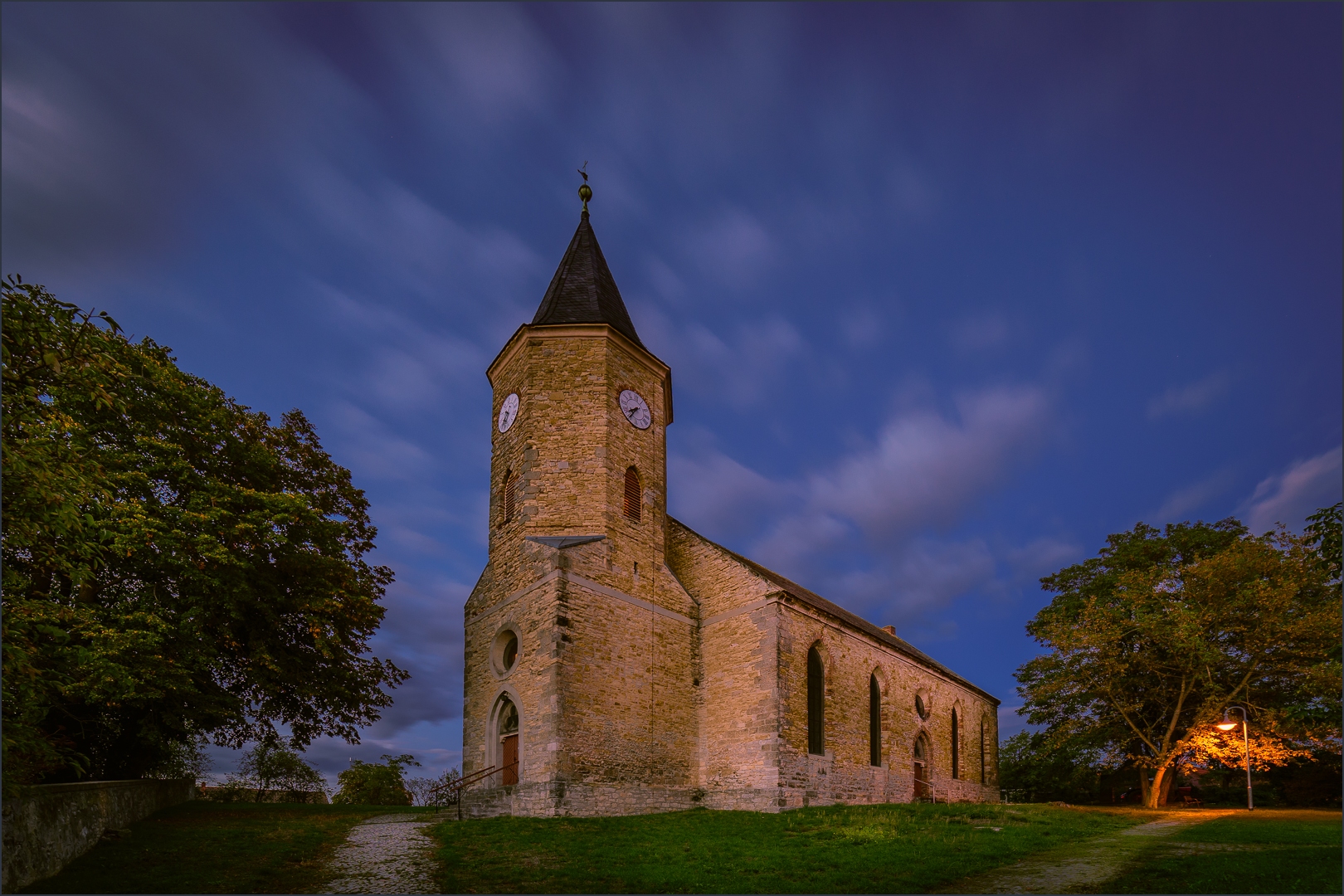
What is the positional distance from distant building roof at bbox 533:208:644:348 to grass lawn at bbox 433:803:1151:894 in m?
13.9

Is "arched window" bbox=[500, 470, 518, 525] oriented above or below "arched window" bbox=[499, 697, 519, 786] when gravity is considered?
above

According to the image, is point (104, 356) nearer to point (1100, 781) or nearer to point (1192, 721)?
point (1192, 721)

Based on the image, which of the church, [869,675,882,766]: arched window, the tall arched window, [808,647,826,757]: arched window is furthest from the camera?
the tall arched window

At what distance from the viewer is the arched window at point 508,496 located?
2323 centimetres

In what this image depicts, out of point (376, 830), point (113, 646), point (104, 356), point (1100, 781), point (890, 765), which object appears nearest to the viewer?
point (104, 356)

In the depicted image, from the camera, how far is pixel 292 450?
23.1m

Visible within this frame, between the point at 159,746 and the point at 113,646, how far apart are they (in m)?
5.00

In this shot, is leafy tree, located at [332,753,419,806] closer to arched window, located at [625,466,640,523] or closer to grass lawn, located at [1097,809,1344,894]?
arched window, located at [625,466,640,523]

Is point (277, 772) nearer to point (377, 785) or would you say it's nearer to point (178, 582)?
point (377, 785)

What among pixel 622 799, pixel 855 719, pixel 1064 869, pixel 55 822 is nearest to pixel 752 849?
pixel 1064 869

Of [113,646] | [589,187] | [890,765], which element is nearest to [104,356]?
[113,646]

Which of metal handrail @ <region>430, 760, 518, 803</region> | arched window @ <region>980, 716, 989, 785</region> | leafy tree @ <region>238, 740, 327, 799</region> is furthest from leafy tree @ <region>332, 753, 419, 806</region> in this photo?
arched window @ <region>980, 716, 989, 785</region>

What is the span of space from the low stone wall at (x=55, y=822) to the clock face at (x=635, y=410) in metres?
14.8

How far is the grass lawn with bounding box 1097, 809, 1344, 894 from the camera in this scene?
34.4 feet
